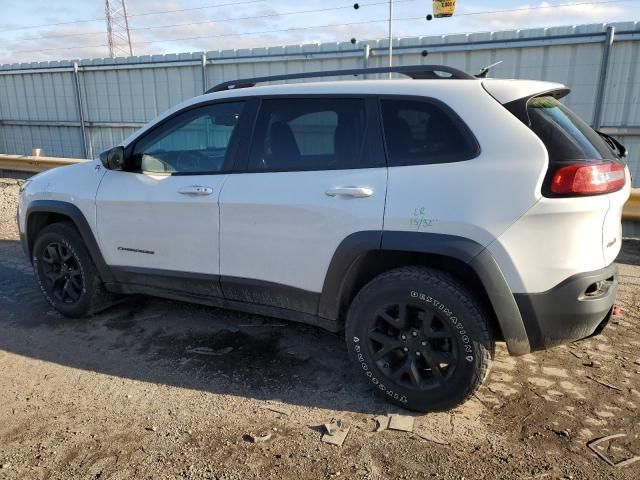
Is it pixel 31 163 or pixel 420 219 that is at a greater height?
pixel 420 219

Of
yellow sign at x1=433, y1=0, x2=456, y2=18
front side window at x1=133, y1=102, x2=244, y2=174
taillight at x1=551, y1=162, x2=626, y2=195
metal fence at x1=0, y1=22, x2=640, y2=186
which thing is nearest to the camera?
taillight at x1=551, y1=162, x2=626, y2=195

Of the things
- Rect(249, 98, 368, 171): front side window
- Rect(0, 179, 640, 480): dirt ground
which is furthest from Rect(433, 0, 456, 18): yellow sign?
Rect(249, 98, 368, 171): front side window

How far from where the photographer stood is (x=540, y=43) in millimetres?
7691

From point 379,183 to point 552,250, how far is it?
3.13 feet

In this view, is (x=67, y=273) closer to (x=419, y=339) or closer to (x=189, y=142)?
(x=189, y=142)

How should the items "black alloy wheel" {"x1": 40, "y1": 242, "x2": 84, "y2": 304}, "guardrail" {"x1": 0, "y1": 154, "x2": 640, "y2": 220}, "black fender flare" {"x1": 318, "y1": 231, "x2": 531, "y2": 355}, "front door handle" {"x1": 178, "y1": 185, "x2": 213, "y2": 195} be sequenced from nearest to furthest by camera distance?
"black fender flare" {"x1": 318, "y1": 231, "x2": 531, "y2": 355} < "front door handle" {"x1": 178, "y1": 185, "x2": 213, "y2": 195} < "black alloy wheel" {"x1": 40, "y1": 242, "x2": 84, "y2": 304} < "guardrail" {"x1": 0, "y1": 154, "x2": 640, "y2": 220}

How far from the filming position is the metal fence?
7398 mm

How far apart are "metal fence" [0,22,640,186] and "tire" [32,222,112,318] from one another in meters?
6.38

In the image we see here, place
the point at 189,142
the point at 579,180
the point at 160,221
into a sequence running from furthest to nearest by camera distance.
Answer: the point at 189,142 < the point at 160,221 < the point at 579,180

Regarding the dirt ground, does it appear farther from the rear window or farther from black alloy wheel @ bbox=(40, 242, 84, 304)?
the rear window

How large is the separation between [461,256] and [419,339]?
0.55 meters

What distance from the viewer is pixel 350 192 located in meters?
2.93

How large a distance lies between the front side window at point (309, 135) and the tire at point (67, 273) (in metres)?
1.81

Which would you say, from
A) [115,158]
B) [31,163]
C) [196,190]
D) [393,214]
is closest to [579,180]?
[393,214]
